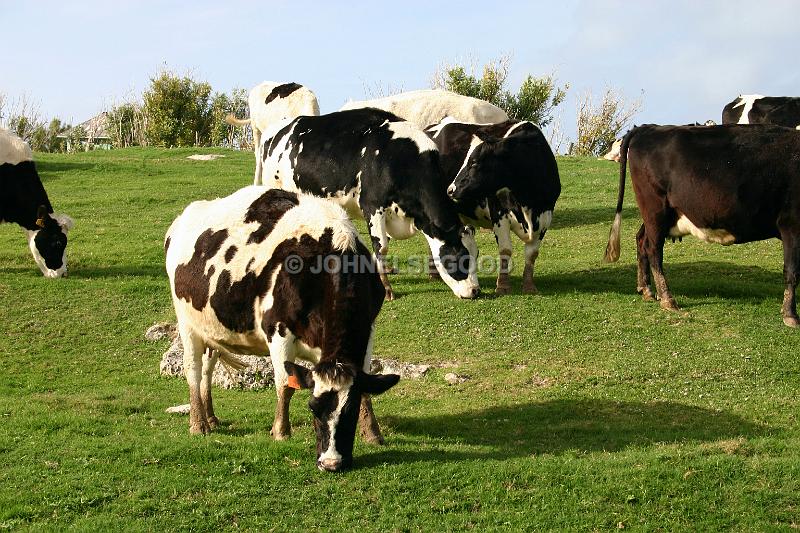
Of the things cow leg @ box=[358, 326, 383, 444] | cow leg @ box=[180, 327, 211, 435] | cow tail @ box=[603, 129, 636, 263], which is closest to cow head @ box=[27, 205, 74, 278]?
cow leg @ box=[180, 327, 211, 435]

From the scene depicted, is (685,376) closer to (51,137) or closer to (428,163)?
(428,163)

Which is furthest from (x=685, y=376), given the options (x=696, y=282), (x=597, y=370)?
(x=696, y=282)

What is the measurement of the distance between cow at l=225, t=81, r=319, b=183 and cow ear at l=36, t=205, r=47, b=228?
9.18m

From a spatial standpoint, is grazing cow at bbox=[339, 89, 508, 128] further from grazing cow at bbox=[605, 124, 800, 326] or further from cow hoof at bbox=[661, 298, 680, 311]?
cow hoof at bbox=[661, 298, 680, 311]

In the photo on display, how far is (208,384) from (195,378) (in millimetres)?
283

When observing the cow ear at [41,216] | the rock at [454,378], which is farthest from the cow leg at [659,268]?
the cow ear at [41,216]

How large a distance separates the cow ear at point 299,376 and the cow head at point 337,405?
0.02 metres

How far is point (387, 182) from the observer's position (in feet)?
53.4

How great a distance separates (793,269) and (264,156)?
9.71 m

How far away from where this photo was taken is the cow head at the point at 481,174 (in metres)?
17.2

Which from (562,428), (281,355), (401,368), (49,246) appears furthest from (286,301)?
(49,246)

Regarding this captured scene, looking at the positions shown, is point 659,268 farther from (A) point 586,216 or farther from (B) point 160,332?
(A) point 586,216

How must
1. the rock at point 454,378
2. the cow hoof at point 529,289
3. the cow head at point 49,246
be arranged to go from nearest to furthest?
the rock at point 454,378
the cow hoof at point 529,289
the cow head at point 49,246

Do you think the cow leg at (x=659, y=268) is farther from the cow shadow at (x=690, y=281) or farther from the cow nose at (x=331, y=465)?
the cow nose at (x=331, y=465)
